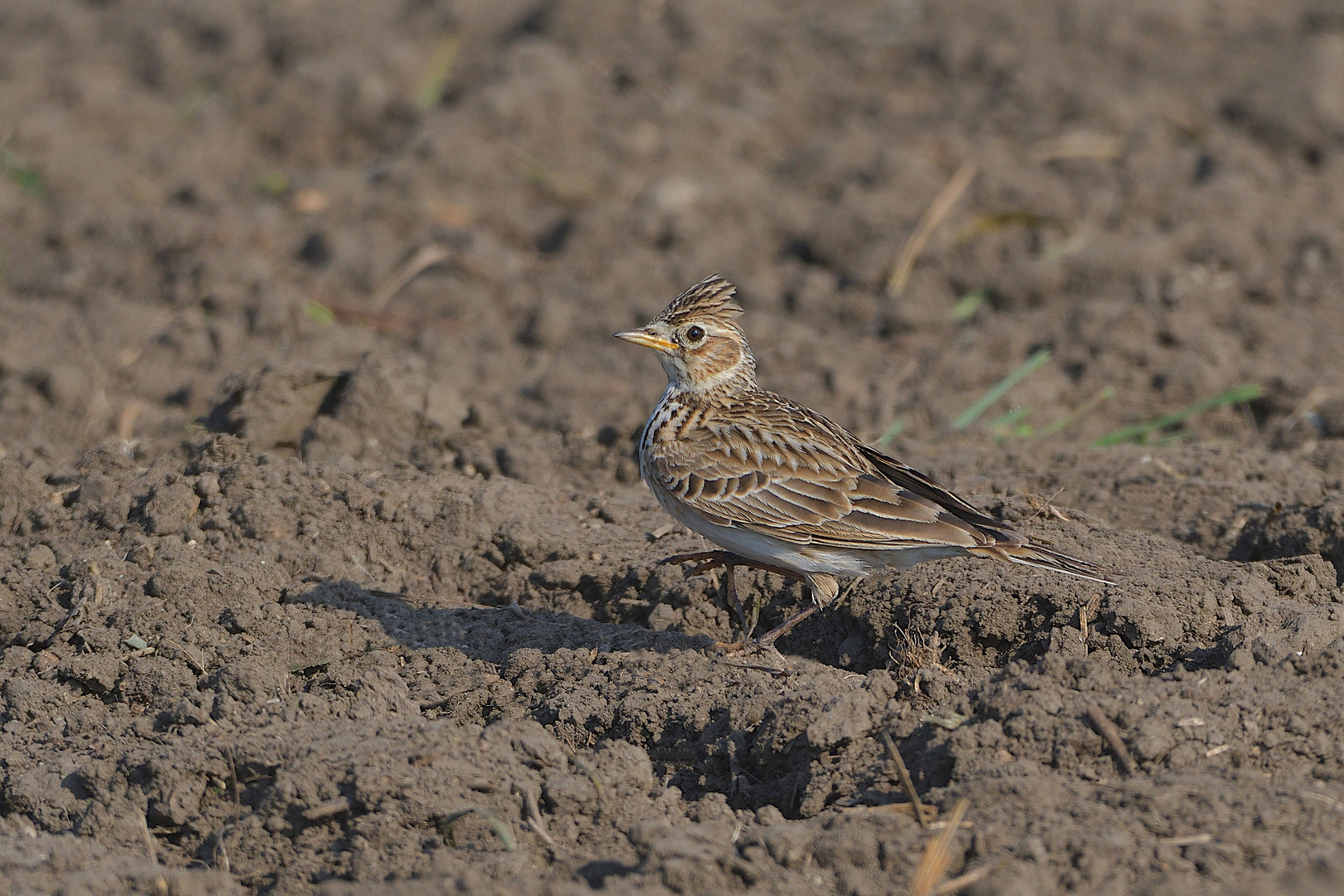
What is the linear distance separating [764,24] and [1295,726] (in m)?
10.4

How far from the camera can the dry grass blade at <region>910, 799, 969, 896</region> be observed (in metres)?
3.79

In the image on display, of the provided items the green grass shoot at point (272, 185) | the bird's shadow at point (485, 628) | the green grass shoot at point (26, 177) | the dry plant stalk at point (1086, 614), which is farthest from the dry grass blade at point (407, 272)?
the dry plant stalk at point (1086, 614)

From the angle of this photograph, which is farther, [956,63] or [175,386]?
[956,63]

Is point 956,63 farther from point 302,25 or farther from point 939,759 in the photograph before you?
point 939,759

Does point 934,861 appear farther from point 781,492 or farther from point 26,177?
point 26,177

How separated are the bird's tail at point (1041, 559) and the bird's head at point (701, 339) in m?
1.48

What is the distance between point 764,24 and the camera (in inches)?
530

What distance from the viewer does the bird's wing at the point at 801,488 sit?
17.2ft

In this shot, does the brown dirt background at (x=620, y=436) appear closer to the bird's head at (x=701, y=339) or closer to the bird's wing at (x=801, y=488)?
the bird's wing at (x=801, y=488)

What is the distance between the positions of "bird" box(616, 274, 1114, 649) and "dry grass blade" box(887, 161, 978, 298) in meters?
3.84

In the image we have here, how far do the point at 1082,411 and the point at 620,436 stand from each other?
2.72 metres

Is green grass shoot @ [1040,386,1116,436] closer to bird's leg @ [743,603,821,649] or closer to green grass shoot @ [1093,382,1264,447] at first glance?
green grass shoot @ [1093,382,1264,447]

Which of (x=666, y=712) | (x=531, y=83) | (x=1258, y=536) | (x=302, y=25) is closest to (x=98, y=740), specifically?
(x=666, y=712)

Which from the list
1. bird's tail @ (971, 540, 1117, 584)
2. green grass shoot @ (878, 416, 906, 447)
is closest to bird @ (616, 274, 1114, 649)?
bird's tail @ (971, 540, 1117, 584)
